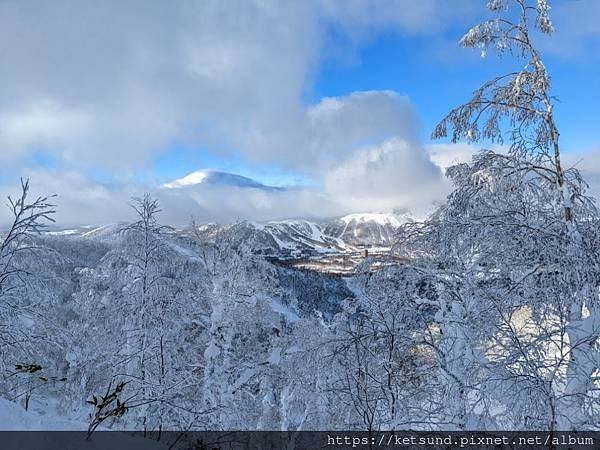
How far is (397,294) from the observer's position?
7359mm

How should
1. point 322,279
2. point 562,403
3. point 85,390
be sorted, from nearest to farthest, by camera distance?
point 562,403, point 85,390, point 322,279

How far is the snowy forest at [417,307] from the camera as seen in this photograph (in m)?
5.09

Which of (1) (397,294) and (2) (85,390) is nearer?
(1) (397,294)

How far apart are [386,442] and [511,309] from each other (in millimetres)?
2647

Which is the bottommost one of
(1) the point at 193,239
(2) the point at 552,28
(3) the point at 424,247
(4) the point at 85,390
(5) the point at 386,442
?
(4) the point at 85,390

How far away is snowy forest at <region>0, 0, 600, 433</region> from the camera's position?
16.7 ft

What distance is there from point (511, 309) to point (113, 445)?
4.81 m

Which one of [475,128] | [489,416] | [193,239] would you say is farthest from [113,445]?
[193,239]

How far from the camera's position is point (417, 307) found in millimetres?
7797

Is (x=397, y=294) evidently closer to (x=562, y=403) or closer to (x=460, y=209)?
(x=460, y=209)

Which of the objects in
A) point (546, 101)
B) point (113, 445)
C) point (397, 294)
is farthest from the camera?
point (397, 294)

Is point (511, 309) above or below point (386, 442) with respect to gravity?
above

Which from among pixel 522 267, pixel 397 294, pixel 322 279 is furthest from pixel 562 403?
pixel 322 279

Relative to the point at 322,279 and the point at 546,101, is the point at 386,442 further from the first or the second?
the point at 322,279
